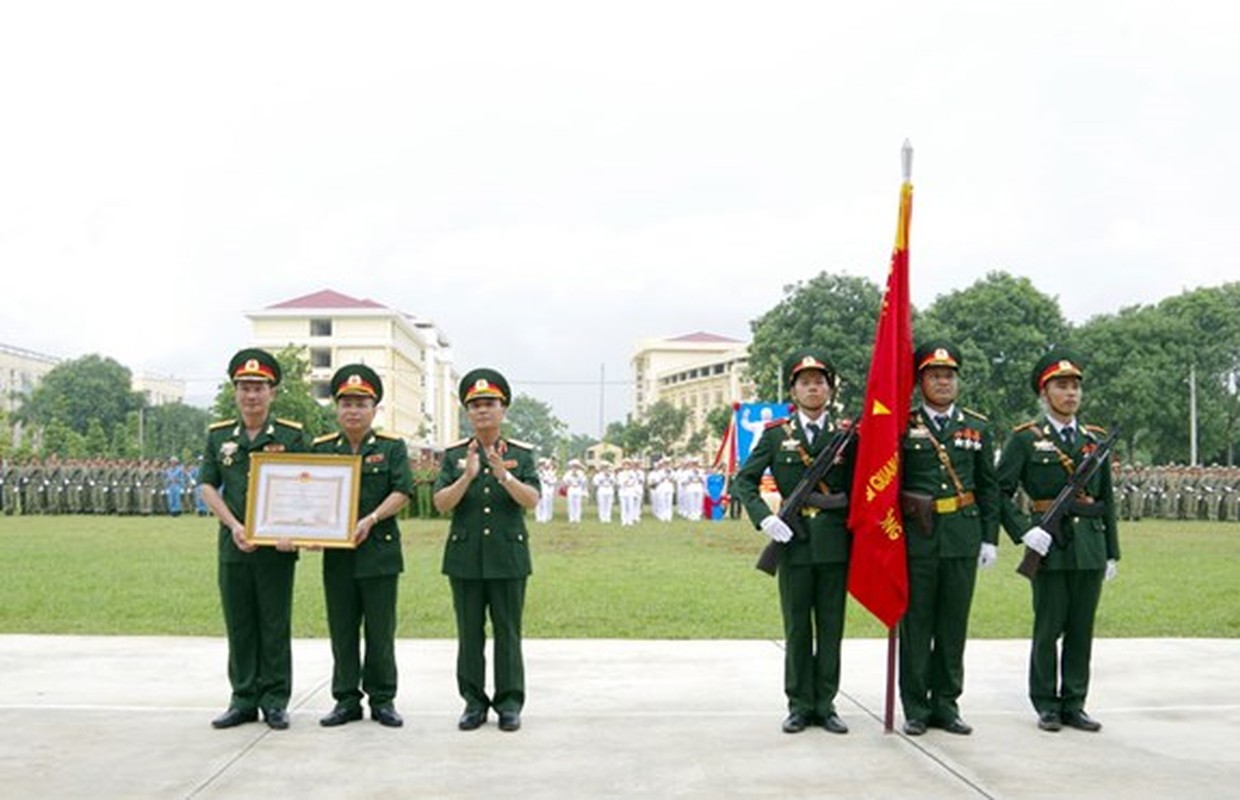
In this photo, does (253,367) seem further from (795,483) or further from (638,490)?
(638,490)

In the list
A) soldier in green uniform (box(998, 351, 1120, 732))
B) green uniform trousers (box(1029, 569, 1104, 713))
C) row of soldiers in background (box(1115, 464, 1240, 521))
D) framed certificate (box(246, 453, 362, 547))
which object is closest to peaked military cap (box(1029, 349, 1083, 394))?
soldier in green uniform (box(998, 351, 1120, 732))

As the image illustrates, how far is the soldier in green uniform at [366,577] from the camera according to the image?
21.0 feet

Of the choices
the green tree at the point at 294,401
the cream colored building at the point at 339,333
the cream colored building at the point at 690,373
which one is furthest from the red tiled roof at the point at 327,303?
the green tree at the point at 294,401

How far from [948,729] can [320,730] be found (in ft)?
10.2

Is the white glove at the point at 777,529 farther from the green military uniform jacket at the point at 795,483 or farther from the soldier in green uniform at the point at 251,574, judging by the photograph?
the soldier in green uniform at the point at 251,574

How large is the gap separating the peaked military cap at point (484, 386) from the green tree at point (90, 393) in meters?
88.7

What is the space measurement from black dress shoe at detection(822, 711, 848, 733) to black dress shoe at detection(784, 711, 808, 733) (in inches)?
4.1

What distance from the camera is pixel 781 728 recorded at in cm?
624

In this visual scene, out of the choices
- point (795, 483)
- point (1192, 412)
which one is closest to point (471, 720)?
point (795, 483)

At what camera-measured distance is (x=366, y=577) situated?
642 centimetres

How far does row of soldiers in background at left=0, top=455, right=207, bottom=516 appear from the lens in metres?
32.2

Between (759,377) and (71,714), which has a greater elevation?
(759,377)

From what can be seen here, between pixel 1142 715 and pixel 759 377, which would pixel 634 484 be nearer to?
pixel 759 377

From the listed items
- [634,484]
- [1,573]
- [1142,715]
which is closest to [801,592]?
[1142,715]
